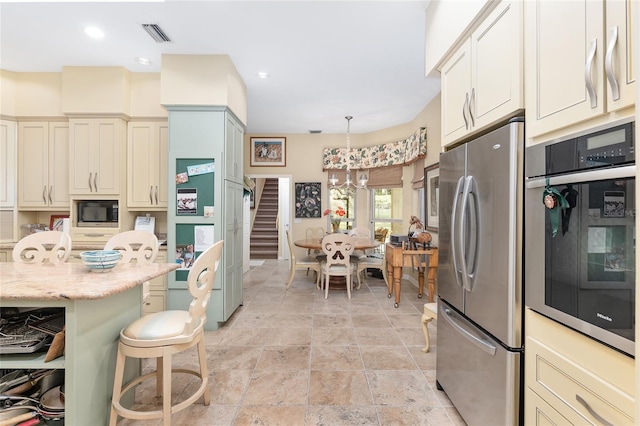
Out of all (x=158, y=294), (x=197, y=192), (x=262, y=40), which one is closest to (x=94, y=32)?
(x=262, y=40)

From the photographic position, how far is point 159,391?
192 centimetres

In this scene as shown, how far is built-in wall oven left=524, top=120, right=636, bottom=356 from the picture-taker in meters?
0.86

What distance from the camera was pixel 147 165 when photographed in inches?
136

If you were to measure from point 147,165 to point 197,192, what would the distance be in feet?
3.01

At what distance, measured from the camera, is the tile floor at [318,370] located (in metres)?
1.81

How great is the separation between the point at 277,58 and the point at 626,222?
313cm

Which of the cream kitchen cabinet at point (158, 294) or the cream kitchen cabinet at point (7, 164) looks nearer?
the cream kitchen cabinet at point (158, 294)

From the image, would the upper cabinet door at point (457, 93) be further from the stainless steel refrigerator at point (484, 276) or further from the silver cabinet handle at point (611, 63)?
the silver cabinet handle at point (611, 63)

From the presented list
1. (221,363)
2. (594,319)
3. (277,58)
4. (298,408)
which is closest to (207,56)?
(277,58)

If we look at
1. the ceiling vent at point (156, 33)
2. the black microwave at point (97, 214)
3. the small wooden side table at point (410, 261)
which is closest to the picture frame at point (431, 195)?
the small wooden side table at point (410, 261)

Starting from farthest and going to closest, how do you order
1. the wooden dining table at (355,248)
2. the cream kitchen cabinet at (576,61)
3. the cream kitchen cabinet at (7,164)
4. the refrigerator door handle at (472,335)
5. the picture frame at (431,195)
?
1. the wooden dining table at (355,248)
2. the picture frame at (431,195)
3. the cream kitchen cabinet at (7,164)
4. the refrigerator door handle at (472,335)
5. the cream kitchen cabinet at (576,61)

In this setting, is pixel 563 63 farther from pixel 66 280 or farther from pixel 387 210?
pixel 387 210

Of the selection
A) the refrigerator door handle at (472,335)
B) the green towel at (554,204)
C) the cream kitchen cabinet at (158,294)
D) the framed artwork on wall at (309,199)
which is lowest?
the cream kitchen cabinet at (158,294)

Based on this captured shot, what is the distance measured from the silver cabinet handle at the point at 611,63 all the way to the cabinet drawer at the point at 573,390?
35.3 inches
